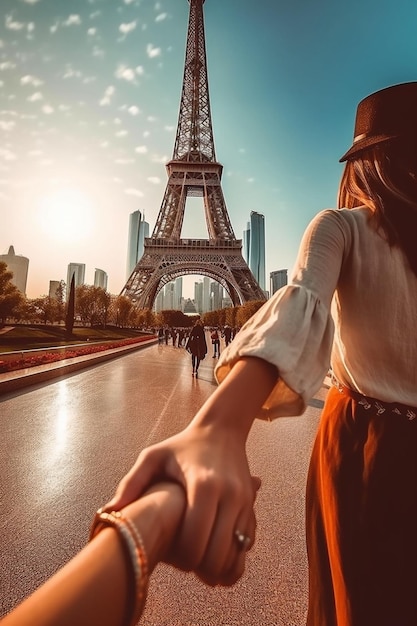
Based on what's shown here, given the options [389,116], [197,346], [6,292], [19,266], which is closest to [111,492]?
[389,116]

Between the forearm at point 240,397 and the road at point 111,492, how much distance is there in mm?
1847

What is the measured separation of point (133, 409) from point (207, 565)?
661cm

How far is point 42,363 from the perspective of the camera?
11.6 m

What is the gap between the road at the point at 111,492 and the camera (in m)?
2.02

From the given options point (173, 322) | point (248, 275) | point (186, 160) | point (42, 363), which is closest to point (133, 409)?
point (42, 363)

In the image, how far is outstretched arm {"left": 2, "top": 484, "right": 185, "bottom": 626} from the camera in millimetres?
384

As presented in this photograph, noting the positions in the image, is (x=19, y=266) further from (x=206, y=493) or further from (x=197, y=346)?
(x=206, y=493)

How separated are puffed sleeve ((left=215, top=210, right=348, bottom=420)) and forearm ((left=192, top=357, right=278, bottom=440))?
22mm

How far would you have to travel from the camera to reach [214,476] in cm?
55

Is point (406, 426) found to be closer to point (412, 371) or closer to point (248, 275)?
point (412, 371)

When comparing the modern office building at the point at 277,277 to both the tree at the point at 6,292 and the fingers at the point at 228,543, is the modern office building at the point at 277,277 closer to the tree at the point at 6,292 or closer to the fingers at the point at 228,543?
the tree at the point at 6,292

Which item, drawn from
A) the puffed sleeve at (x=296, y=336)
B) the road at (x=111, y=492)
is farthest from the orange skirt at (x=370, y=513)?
the road at (x=111, y=492)

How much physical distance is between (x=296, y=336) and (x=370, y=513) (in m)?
0.54

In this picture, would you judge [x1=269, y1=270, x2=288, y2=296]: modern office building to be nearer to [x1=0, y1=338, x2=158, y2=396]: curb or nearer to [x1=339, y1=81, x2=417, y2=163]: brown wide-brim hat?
[x1=0, y1=338, x2=158, y2=396]: curb
